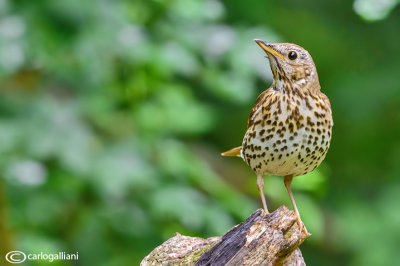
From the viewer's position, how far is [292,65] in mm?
4395

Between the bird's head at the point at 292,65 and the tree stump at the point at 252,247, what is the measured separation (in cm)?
92

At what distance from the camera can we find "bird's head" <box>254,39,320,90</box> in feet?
14.4

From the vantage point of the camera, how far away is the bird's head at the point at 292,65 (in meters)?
4.38

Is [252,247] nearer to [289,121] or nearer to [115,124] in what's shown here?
[289,121]

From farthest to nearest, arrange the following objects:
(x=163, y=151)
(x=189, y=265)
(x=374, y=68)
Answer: (x=374, y=68) < (x=163, y=151) < (x=189, y=265)

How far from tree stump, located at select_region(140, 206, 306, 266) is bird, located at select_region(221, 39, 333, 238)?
398 mm

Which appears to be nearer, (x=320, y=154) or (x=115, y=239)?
(x=320, y=154)

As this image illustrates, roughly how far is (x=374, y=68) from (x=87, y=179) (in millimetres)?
3614

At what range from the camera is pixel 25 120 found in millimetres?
5441

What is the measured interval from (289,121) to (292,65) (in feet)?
1.21

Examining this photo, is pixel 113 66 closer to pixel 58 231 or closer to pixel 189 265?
pixel 58 231

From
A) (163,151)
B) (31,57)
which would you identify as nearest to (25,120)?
(31,57)

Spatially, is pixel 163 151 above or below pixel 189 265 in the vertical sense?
above

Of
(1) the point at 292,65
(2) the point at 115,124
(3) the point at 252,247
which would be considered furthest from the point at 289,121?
(2) the point at 115,124
